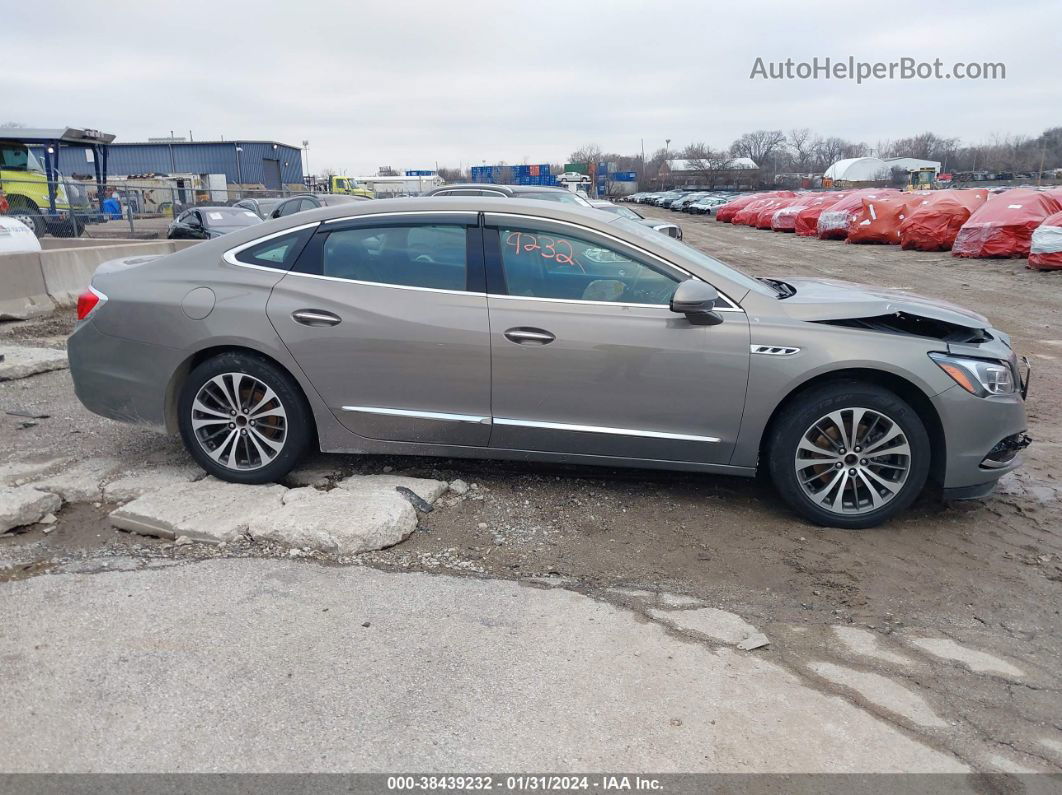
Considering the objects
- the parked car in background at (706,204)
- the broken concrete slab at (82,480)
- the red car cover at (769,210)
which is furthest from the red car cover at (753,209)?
the broken concrete slab at (82,480)

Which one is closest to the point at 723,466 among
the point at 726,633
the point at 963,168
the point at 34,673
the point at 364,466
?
the point at 726,633

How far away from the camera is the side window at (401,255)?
442 centimetres

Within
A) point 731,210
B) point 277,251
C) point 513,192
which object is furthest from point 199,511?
point 731,210

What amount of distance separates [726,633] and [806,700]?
0.48m

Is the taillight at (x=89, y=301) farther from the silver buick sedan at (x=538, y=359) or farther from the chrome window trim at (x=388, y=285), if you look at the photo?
the chrome window trim at (x=388, y=285)

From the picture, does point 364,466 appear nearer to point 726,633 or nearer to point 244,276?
point 244,276

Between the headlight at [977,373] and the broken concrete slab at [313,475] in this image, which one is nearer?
the headlight at [977,373]

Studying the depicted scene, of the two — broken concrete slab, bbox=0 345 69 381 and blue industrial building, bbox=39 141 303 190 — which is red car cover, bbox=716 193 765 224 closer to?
blue industrial building, bbox=39 141 303 190

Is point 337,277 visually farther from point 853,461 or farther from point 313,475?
point 853,461

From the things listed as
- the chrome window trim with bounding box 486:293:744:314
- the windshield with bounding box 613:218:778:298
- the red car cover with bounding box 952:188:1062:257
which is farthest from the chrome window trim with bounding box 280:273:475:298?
the red car cover with bounding box 952:188:1062:257

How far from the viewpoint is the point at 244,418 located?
4.54m

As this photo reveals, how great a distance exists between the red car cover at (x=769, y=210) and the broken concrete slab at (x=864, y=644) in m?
34.7

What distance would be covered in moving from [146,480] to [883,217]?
83.5 ft

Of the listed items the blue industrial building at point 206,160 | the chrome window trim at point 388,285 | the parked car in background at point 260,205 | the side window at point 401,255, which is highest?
the blue industrial building at point 206,160
